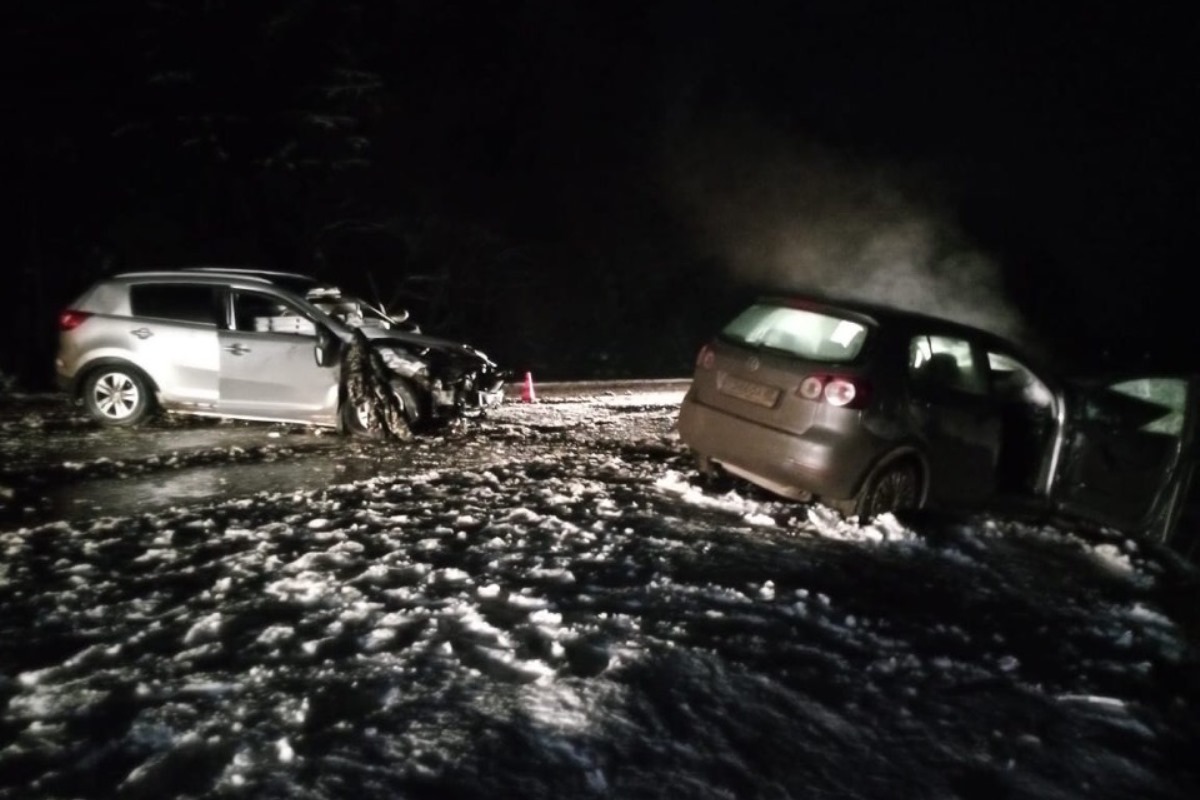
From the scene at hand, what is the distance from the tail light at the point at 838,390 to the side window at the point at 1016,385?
1601 millimetres

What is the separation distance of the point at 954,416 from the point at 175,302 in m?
7.29

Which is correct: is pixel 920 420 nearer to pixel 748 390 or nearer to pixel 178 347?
pixel 748 390

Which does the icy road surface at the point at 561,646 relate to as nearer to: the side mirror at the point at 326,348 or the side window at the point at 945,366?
the side window at the point at 945,366

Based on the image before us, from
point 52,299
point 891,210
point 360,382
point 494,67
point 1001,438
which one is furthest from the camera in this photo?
point 891,210

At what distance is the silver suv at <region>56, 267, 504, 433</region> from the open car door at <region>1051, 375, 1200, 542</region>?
6.03 meters

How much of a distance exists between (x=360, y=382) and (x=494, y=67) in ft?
49.9

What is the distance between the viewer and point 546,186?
25734 mm

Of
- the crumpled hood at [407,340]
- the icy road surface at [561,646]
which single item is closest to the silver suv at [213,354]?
the crumpled hood at [407,340]

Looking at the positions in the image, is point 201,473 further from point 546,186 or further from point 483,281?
point 546,186

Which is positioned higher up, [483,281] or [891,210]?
[891,210]

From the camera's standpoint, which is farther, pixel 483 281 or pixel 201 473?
pixel 483 281

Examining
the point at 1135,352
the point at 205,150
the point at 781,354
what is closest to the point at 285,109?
the point at 205,150

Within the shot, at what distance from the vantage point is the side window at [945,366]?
24.4ft

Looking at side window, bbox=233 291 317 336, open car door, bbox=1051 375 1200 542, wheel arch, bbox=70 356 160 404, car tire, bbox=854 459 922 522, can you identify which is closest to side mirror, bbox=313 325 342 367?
side window, bbox=233 291 317 336
